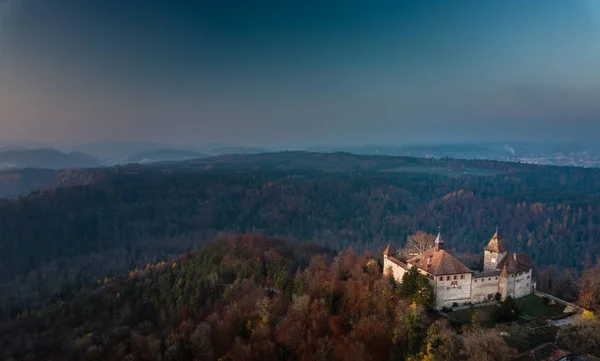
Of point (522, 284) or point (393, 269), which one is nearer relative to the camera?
point (522, 284)

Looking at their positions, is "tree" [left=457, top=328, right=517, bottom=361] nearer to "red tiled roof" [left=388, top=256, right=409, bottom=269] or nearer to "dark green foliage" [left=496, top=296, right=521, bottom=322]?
"dark green foliage" [left=496, top=296, right=521, bottom=322]

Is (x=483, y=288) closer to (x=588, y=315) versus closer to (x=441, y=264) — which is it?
(x=441, y=264)

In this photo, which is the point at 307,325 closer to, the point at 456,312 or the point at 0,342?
the point at 456,312

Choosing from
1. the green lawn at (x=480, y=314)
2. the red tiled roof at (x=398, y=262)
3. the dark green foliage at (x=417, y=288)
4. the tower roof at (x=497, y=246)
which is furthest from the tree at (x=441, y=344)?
the tower roof at (x=497, y=246)

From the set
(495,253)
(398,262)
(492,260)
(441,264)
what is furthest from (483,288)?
(398,262)

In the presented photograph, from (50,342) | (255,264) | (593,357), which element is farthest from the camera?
(255,264)

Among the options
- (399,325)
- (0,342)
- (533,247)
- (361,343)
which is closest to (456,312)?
(399,325)
